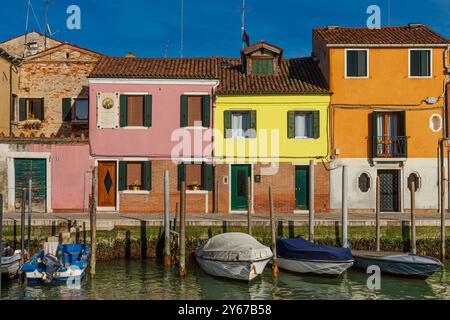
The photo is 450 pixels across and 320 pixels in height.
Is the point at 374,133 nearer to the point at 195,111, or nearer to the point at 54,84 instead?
the point at 195,111

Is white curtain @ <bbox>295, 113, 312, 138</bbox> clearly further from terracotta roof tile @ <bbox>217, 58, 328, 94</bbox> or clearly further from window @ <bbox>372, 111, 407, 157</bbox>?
window @ <bbox>372, 111, 407, 157</bbox>

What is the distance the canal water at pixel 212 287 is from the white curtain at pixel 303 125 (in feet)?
26.5

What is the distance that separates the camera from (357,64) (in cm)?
2664

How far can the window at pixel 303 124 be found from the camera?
26.3m

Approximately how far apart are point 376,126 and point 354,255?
7.72m

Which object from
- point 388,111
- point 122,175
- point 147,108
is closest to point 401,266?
point 388,111

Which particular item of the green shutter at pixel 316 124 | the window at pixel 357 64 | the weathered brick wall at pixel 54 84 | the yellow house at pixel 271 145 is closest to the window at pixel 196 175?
the yellow house at pixel 271 145

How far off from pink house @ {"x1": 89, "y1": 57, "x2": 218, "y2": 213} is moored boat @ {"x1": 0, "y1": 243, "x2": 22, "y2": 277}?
6.80 m

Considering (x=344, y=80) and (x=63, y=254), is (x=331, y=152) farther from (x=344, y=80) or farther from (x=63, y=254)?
(x=63, y=254)

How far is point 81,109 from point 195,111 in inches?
280

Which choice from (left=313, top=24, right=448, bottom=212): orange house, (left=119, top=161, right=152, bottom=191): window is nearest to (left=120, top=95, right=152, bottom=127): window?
(left=119, top=161, right=152, bottom=191): window

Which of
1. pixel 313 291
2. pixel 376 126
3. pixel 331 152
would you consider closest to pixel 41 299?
pixel 313 291

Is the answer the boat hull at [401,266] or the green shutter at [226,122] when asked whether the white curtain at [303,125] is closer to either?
the green shutter at [226,122]

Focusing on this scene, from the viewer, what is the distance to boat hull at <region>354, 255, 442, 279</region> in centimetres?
1886
